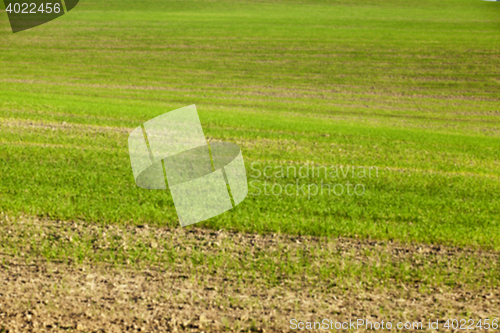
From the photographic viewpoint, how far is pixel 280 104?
25188 millimetres

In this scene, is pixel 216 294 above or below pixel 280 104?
above

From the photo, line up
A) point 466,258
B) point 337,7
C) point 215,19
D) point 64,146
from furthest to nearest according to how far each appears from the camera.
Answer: point 337,7 → point 215,19 → point 64,146 → point 466,258

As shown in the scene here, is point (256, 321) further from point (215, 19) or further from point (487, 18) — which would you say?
point (487, 18)

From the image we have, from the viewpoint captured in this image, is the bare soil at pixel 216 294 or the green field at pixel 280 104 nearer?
the bare soil at pixel 216 294

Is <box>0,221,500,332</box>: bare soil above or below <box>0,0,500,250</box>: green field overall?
above

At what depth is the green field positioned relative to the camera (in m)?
7.80

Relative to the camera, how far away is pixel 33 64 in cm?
3325

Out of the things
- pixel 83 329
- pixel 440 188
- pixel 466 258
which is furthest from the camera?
pixel 440 188

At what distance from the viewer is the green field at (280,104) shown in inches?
307

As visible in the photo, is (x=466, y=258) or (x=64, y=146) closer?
(x=466, y=258)

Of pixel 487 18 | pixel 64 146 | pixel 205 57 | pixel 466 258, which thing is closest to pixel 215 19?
pixel 205 57

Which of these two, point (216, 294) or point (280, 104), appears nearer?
point (216, 294)

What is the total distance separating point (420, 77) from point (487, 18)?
28629mm

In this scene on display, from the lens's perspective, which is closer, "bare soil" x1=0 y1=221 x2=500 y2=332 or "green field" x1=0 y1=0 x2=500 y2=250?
"bare soil" x1=0 y1=221 x2=500 y2=332
